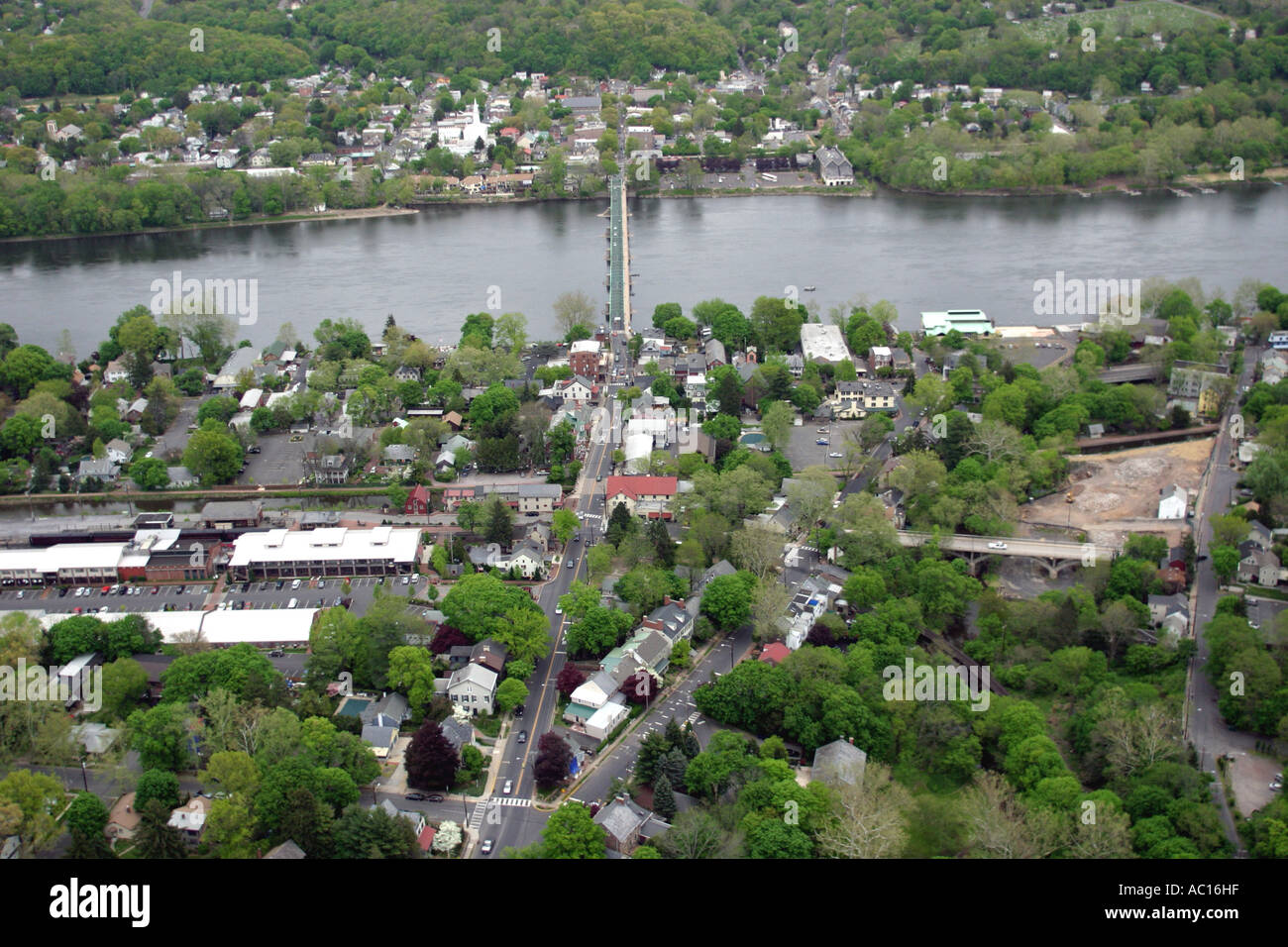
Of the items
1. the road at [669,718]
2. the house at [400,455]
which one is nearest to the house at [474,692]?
the road at [669,718]

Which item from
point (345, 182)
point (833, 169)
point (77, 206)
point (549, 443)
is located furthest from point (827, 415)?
point (77, 206)

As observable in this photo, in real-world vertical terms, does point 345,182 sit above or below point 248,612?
above

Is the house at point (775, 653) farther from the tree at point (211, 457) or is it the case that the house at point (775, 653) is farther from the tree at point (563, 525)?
the tree at point (211, 457)

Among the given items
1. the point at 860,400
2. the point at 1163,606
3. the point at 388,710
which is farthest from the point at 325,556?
the point at 1163,606

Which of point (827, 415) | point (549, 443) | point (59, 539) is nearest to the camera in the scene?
point (59, 539)

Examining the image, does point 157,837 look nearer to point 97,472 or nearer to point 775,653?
point 775,653

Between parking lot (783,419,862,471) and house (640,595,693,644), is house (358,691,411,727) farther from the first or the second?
parking lot (783,419,862,471)

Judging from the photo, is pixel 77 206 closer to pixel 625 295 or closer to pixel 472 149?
pixel 472 149
